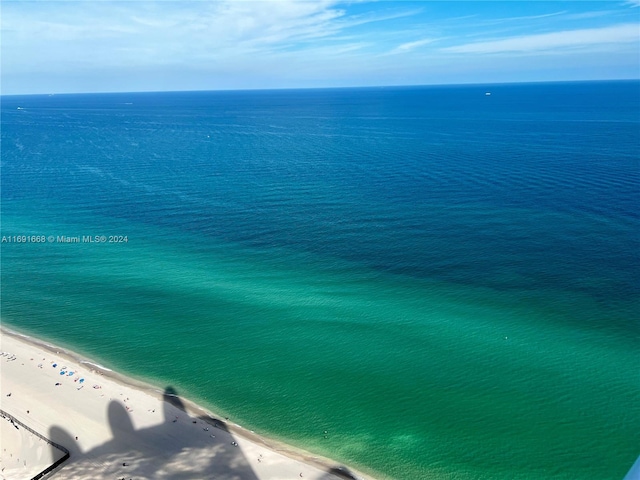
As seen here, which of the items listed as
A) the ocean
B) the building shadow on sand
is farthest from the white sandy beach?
the ocean

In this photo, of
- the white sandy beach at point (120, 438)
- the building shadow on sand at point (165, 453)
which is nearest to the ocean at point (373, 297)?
the white sandy beach at point (120, 438)

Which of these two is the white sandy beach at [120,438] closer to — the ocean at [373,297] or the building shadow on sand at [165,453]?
the building shadow on sand at [165,453]

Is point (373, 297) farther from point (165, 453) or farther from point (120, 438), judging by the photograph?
point (120, 438)

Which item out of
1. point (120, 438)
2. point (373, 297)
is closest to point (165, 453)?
point (120, 438)

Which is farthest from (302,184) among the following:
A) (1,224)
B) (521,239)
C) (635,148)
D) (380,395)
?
(635,148)

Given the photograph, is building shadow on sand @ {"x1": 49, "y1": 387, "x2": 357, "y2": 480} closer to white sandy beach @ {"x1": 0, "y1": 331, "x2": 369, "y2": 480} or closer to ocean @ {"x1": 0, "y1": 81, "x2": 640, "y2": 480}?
white sandy beach @ {"x1": 0, "y1": 331, "x2": 369, "y2": 480}
